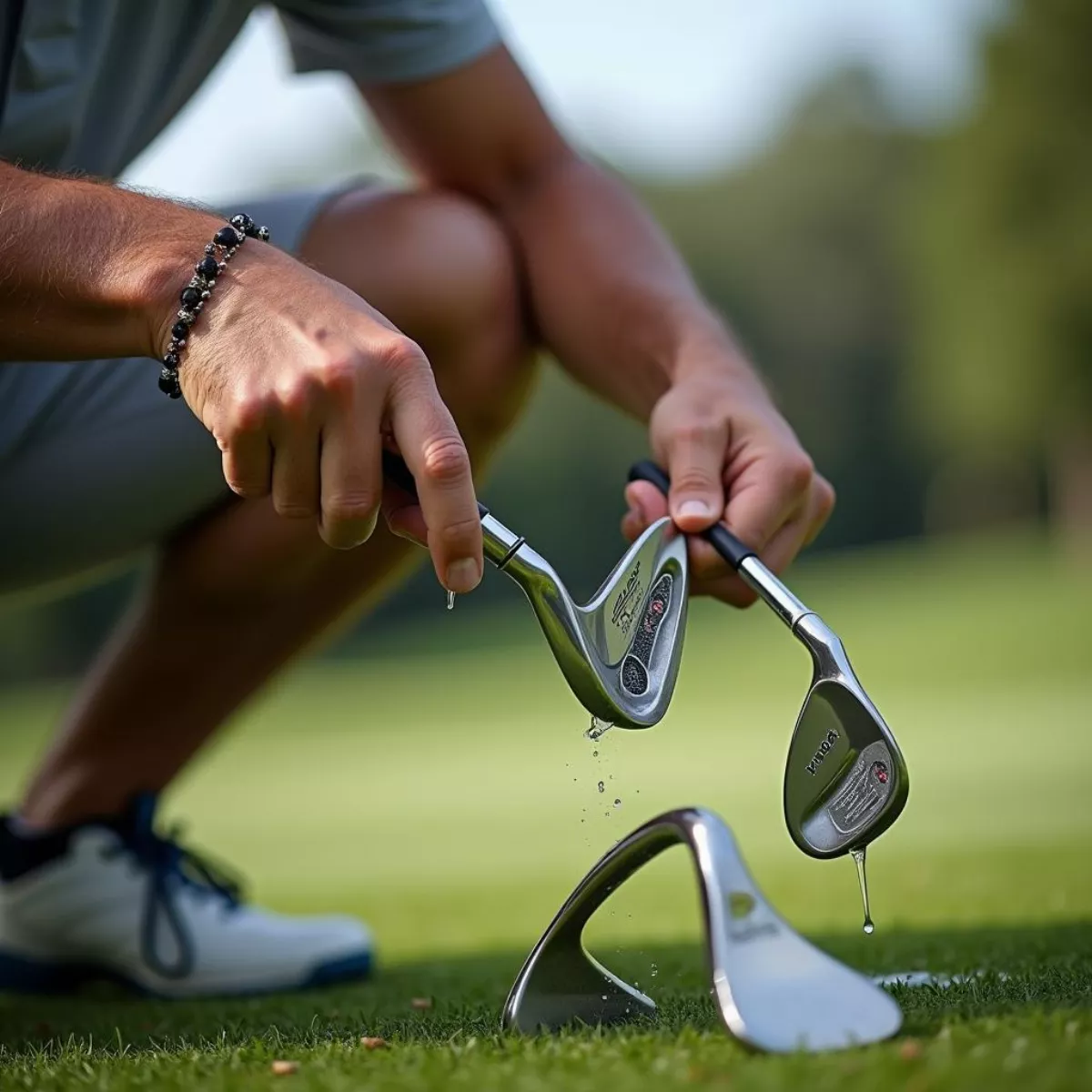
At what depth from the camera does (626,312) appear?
2.23 meters

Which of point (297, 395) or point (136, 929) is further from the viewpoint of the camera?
point (136, 929)

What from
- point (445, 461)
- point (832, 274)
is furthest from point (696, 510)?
point (832, 274)

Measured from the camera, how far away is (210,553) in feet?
7.59

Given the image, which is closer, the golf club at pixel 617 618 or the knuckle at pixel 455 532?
the knuckle at pixel 455 532

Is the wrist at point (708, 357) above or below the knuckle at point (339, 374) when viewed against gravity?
below

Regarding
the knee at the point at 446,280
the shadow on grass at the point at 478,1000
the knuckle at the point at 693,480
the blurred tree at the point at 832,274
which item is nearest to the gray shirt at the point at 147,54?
the knee at the point at 446,280

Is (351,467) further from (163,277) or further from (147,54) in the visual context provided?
(147,54)

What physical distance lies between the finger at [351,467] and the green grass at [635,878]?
0.46m

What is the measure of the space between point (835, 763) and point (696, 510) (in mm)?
390

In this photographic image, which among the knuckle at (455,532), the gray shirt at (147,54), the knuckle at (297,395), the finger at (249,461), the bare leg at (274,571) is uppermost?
the gray shirt at (147,54)

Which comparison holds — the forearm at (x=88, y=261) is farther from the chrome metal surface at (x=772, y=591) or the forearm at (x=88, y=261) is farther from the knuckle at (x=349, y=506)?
the chrome metal surface at (x=772, y=591)

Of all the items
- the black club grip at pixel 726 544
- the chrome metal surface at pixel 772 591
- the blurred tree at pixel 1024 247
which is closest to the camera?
the chrome metal surface at pixel 772 591

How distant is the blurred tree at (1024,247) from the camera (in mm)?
22594

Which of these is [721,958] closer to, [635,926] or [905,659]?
[635,926]
